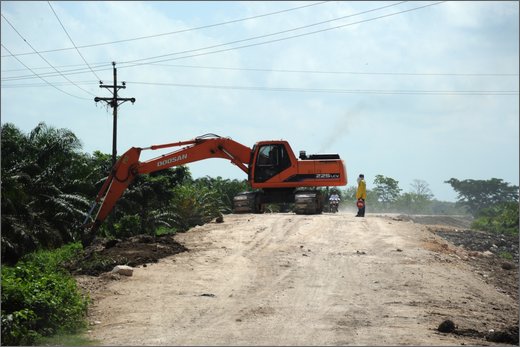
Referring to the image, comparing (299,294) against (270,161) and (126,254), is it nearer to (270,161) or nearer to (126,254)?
(126,254)

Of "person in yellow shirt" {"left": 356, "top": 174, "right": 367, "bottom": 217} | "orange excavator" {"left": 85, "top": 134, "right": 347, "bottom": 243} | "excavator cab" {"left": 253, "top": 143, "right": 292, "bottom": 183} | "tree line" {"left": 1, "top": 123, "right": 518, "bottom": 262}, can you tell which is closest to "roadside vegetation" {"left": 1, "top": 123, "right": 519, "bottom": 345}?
"tree line" {"left": 1, "top": 123, "right": 518, "bottom": 262}

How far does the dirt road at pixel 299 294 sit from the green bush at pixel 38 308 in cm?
50

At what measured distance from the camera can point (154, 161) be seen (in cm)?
2398

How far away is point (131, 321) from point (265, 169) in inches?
611

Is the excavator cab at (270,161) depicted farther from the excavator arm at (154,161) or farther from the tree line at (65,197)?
the tree line at (65,197)

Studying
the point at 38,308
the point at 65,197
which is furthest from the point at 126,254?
the point at 65,197

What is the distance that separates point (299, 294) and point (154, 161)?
1138cm

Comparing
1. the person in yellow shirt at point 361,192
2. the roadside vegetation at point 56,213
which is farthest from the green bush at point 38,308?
the person in yellow shirt at point 361,192

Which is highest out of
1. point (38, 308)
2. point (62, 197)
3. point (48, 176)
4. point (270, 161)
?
point (270, 161)

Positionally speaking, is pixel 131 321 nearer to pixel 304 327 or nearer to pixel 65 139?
pixel 304 327

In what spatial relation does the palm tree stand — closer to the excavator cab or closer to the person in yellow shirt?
the excavator cab

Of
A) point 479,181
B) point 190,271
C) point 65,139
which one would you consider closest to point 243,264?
point 190,271

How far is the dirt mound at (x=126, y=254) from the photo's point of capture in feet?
54.3

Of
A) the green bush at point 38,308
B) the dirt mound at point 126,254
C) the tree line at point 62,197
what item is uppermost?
the tree line at point 62,197
